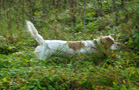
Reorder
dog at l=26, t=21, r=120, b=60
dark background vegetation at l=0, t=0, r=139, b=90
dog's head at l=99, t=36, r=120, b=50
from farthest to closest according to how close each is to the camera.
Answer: dog's head at l=99, t=36, r=120, b=50
dog at l=26, t=21, r=120, b=60
dark background vegetation at l=0, t=0, r=139, b=90

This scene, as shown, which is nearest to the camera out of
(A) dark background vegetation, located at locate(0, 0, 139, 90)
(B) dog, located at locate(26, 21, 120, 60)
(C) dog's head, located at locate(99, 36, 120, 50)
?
(A) dark background vegetation, located at locate(0, 0, 139, 90)

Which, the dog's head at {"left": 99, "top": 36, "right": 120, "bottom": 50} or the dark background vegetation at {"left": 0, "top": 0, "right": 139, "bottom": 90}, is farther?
the dog's head at {"left": 99, "top": 36, "right": 120, "bottom": 50}

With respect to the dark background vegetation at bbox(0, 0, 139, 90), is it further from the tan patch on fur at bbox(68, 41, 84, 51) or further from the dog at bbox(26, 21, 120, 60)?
the tan patch on fur at bbox(68, 41, 84, 51)

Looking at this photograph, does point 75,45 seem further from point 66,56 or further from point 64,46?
point 66,56

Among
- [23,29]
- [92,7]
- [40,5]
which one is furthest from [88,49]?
[40,5]

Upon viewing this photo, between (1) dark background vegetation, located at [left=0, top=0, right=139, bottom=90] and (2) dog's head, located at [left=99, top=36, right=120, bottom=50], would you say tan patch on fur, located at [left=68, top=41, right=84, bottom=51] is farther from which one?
(2) dog's head, located at [left=99, top=36, right=120, bottom=50]

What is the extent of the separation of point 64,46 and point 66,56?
9.8 inches

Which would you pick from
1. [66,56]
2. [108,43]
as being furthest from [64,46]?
[108,43]

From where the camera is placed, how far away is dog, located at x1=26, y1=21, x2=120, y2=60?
15.3 feet

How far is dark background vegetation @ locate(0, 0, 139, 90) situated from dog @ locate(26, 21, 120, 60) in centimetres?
16

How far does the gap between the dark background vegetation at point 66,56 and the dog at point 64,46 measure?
0.52 ft

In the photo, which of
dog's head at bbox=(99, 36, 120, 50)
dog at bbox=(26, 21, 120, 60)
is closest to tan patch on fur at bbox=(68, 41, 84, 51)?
dog at bbox=(26, 21, 120, 60)

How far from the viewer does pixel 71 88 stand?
11.5 ft

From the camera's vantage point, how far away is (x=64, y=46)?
4805 millimetres
